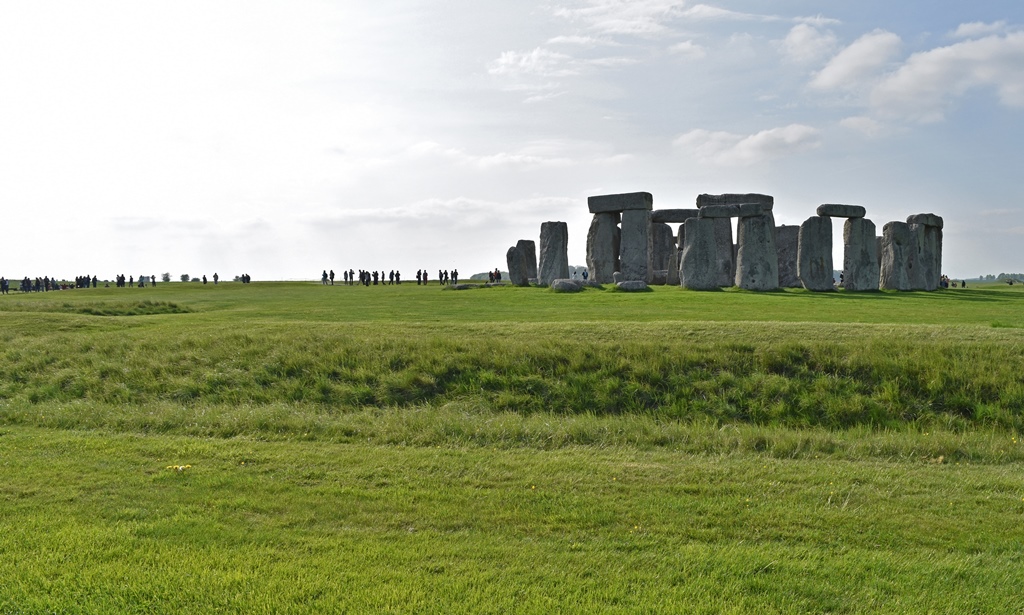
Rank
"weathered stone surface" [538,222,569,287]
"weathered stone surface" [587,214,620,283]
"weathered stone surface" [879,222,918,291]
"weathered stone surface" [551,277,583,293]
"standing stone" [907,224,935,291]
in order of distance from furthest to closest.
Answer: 1. "weathered stone surface" [538,222,569,287]
2. "weathered stone surface" [587,214,620,283]
3. "standing stone" [907,224,935,291]
4. "weathered stone surface" [879,222,918,291]
5. "weathered stone surface" [551,277,583,293]

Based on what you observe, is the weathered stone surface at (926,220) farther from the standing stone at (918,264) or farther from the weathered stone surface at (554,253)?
the weathered stone surface at (554,253)

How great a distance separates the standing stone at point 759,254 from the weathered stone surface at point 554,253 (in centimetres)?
979

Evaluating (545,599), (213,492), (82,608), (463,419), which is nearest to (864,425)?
(463,419)

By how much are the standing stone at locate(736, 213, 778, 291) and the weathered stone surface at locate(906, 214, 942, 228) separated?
29.8 ft

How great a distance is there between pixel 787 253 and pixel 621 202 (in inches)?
340

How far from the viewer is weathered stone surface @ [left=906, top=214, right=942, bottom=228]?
3344cm

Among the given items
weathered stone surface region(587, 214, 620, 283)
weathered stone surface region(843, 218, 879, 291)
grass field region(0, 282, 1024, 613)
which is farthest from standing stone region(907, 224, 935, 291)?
grass field region(0, 282, 1024, 613)

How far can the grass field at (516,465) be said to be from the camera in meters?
5.30

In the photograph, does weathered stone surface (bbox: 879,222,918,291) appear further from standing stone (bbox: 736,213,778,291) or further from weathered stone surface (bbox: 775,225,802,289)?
standing stone (bbox: 736,213,778,291)

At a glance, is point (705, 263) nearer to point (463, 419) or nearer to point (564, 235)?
point (564, 235)

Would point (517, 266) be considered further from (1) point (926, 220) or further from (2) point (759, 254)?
(1) point (926, 220)

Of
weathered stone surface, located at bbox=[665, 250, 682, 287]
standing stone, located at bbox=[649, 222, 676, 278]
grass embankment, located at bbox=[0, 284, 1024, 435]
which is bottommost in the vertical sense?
grass embankment, located at bbox=[0, 284, 1024, 435]

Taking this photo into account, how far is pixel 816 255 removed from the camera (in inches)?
1171

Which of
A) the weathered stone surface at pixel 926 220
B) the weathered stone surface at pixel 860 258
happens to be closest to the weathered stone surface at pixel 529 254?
the weathered stone surface at pixel 860 258
